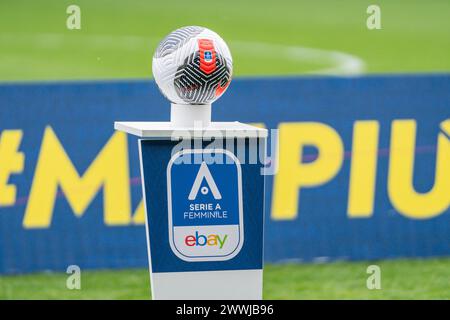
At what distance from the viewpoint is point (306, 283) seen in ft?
34.6

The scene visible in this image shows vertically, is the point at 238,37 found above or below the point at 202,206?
above

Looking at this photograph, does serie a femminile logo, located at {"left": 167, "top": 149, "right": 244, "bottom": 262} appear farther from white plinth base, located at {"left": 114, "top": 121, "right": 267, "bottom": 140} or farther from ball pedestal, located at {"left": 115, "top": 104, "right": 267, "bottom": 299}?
white plinth base, located at {"left": 114, "top": 121, "right": 267, "bottom": 140}

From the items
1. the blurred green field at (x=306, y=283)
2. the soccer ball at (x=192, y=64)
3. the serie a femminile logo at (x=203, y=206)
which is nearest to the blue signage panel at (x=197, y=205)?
the serie a femminile logo at (x=203, y=206)

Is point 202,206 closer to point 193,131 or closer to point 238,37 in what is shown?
point 193,131

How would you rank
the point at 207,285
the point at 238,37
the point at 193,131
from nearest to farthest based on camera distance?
the point at 193,131, the point at 207,285, the point at 238,37

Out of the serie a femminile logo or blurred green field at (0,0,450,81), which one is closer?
the serie a femminile logo

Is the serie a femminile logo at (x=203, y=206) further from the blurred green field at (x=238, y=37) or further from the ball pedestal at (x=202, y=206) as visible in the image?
the blurred green field at (x=238, y=37)

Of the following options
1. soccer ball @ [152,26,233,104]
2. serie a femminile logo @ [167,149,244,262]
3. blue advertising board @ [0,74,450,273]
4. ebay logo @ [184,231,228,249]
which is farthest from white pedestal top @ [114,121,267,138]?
blue advertising board @ [0,74,450,273]

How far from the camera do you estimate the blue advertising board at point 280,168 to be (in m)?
10.7

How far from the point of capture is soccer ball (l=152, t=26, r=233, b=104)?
689 centimetres

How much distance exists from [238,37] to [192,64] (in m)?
21.9

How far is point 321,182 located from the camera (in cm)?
1113

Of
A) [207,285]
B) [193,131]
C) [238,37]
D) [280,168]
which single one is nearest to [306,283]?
[280,168]
